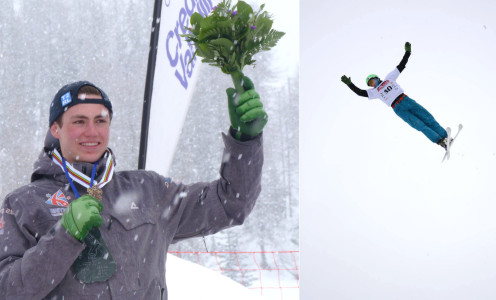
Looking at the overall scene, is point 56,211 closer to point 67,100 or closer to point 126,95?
point 67,100

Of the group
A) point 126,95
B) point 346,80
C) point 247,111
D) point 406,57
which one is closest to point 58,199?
point 247,111

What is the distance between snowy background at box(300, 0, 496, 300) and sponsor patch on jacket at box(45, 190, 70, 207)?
2.47 meters

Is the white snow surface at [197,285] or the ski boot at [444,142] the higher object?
the ski boot at [444,142]

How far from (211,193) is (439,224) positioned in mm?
2537

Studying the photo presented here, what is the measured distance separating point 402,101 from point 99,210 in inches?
110

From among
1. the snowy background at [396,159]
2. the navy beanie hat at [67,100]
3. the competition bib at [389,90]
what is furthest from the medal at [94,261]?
the competition bib at [389,90]

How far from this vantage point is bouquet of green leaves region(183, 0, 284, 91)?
1391mm

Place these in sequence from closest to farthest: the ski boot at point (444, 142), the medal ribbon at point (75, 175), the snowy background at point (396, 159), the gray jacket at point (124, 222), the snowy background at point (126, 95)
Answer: the gray jacket at point (124, 222) < the medal ribbon at point (75, 175) < the snowy background at point (396, 159) < the ski boot at point (444, 142) < the snowy background at point (126, 95)

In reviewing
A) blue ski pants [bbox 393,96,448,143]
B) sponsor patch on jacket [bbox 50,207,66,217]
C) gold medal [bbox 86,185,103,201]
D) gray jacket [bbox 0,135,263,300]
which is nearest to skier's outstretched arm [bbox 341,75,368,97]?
blue ski pants [bbox 393,96,448,143]

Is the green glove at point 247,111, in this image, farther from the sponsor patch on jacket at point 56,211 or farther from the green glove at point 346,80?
the green glove at point 346,80

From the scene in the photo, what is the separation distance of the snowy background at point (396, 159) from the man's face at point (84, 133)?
2401 millimetres

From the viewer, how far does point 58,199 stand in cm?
143

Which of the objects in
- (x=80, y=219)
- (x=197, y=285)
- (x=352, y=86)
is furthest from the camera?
(x=197, y=285)

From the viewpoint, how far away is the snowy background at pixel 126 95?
14758mm
